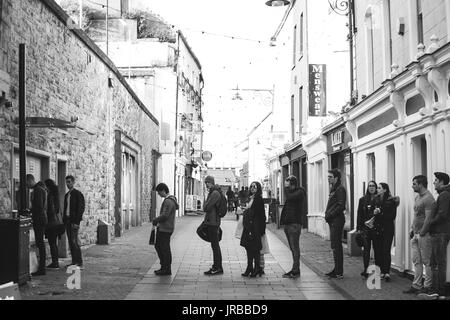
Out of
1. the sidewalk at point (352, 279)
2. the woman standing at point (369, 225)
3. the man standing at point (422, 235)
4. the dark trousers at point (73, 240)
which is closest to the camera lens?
the man standing at point (422, 235)

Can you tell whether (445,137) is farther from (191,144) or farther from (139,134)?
(191,144)

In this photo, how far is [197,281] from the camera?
1064 cm

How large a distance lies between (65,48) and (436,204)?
918 centimetres

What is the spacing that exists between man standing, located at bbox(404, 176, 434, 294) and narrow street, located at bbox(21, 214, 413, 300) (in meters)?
0.32

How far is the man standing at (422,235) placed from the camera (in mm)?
8703

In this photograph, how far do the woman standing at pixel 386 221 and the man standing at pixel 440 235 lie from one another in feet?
6.15

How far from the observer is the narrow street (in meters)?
9.06

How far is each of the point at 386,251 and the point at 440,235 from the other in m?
2.16

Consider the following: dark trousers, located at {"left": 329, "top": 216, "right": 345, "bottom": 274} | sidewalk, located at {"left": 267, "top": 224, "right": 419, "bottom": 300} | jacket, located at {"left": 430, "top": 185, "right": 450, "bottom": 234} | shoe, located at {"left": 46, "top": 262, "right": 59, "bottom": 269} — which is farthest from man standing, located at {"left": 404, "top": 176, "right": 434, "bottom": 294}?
shoe, located at {"left": 46, "top": 262, "right": 59, "bottom": 269}

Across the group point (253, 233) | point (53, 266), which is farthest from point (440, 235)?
point (53, 266)

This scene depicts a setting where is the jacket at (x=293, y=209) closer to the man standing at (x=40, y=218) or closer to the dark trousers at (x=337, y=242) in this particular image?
the dark trousers at (x=337, y=242)

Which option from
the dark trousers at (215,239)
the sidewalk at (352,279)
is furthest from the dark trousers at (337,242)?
the dark trousers at (215,239)
